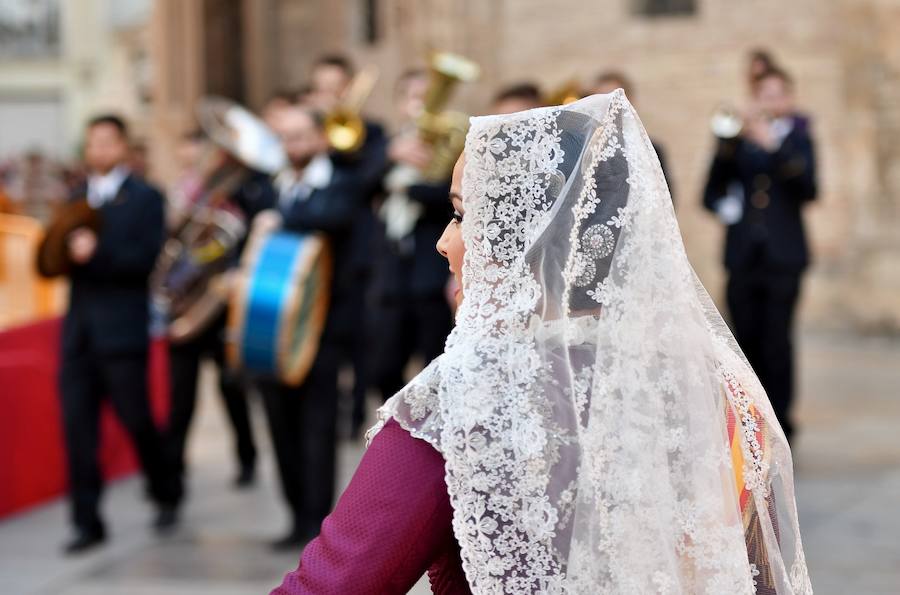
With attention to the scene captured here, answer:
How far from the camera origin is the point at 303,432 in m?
6.20

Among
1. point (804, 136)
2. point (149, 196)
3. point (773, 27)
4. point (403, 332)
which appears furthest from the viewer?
point (773, 27)

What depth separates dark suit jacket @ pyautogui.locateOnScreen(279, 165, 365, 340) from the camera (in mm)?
6113

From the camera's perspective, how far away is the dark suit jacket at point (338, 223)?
20.1 feet

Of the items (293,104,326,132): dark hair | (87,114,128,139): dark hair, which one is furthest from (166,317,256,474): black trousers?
(293,104,326,132): dark hair

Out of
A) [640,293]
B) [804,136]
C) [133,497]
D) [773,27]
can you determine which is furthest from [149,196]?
[773,27]

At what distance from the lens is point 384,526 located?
1.79 meters

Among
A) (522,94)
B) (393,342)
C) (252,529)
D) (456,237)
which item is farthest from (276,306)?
(456,237)

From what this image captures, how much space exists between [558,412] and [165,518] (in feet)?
17.1

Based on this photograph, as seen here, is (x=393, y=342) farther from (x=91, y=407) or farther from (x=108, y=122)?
(x=108, y=122)

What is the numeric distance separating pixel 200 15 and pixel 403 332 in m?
10.7

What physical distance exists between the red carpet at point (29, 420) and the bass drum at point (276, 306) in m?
1.40

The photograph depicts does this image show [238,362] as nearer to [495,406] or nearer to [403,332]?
[403,332]

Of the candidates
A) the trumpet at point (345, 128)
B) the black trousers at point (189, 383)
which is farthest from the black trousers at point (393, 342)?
the trumpet at point (345, 128)

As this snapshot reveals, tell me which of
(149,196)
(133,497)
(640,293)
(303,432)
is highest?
(640,293)
